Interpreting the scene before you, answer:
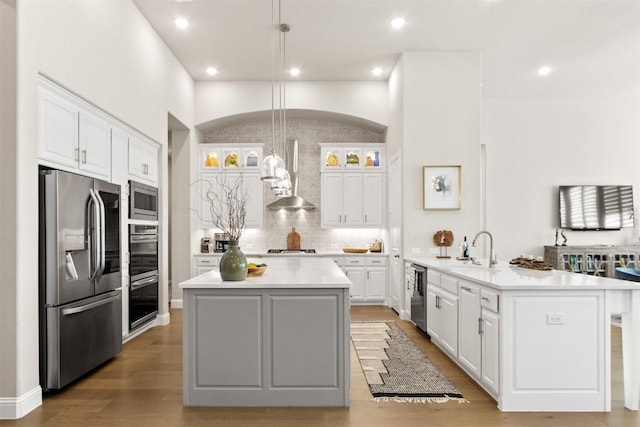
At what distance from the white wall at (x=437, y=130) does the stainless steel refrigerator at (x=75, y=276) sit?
3776mm

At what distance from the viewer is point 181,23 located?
5.29 meters

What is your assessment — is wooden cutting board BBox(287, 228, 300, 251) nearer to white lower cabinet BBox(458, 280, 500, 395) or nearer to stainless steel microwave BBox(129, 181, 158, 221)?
stainless steel microwave BBox(129, 181, 158, 221)

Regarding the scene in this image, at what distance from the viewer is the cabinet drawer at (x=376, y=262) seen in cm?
729

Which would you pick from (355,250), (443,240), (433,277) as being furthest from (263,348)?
(355,250)

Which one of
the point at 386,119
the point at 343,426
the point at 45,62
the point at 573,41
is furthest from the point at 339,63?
the point at 343,426

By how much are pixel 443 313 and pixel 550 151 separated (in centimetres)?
512

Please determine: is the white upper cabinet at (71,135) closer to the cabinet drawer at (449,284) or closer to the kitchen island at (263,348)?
the kitchen island at (263,348)

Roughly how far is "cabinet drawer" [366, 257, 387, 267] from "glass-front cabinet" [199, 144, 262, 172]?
2464 millimetres

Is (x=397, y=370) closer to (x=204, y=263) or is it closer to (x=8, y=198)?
(x=8, y=198)

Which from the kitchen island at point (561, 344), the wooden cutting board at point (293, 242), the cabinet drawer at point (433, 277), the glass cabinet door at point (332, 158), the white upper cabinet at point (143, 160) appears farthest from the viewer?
the wooden cutting board at point (293, 242)

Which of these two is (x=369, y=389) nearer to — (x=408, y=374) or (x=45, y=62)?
(x=408, y=374)

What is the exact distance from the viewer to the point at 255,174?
7.61 metres

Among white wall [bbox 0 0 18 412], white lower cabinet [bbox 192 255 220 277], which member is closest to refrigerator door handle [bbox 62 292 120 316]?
white wall [bbox 0 0 18 412]

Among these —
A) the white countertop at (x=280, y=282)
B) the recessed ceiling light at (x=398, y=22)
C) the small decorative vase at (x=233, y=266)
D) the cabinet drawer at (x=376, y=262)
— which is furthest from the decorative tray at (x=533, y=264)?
the recessed ceiling light at (x=398, y=22)
